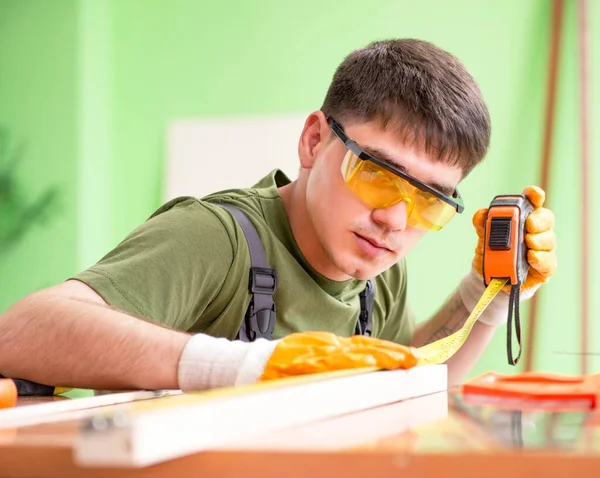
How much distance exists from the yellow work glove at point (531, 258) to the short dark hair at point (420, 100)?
9.6 inches

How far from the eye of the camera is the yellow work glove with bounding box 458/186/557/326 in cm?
215

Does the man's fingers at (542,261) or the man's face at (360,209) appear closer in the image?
the man's face at (360,209)

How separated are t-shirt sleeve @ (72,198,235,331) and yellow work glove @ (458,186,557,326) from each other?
30.3 inches

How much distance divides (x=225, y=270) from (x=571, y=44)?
2981 mm

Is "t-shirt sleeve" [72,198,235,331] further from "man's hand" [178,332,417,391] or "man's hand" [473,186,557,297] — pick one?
"man's hand" [473,186,557,297]

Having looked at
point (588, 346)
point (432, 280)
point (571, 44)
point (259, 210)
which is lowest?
point (588, 346)

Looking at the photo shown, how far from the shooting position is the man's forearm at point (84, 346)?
137 cm

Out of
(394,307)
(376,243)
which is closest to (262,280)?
(376,243)

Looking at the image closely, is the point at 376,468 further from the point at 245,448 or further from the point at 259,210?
the point at 259,210

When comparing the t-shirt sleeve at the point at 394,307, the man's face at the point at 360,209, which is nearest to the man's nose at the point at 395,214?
the man's face at the point at 360,209

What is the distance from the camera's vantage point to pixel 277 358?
4.13ft

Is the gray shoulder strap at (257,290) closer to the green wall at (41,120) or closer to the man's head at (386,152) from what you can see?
the man's head at (386,152)

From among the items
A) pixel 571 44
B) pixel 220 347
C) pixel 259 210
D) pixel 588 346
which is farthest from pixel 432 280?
pixel 220 347

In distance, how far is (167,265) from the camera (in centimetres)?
174
